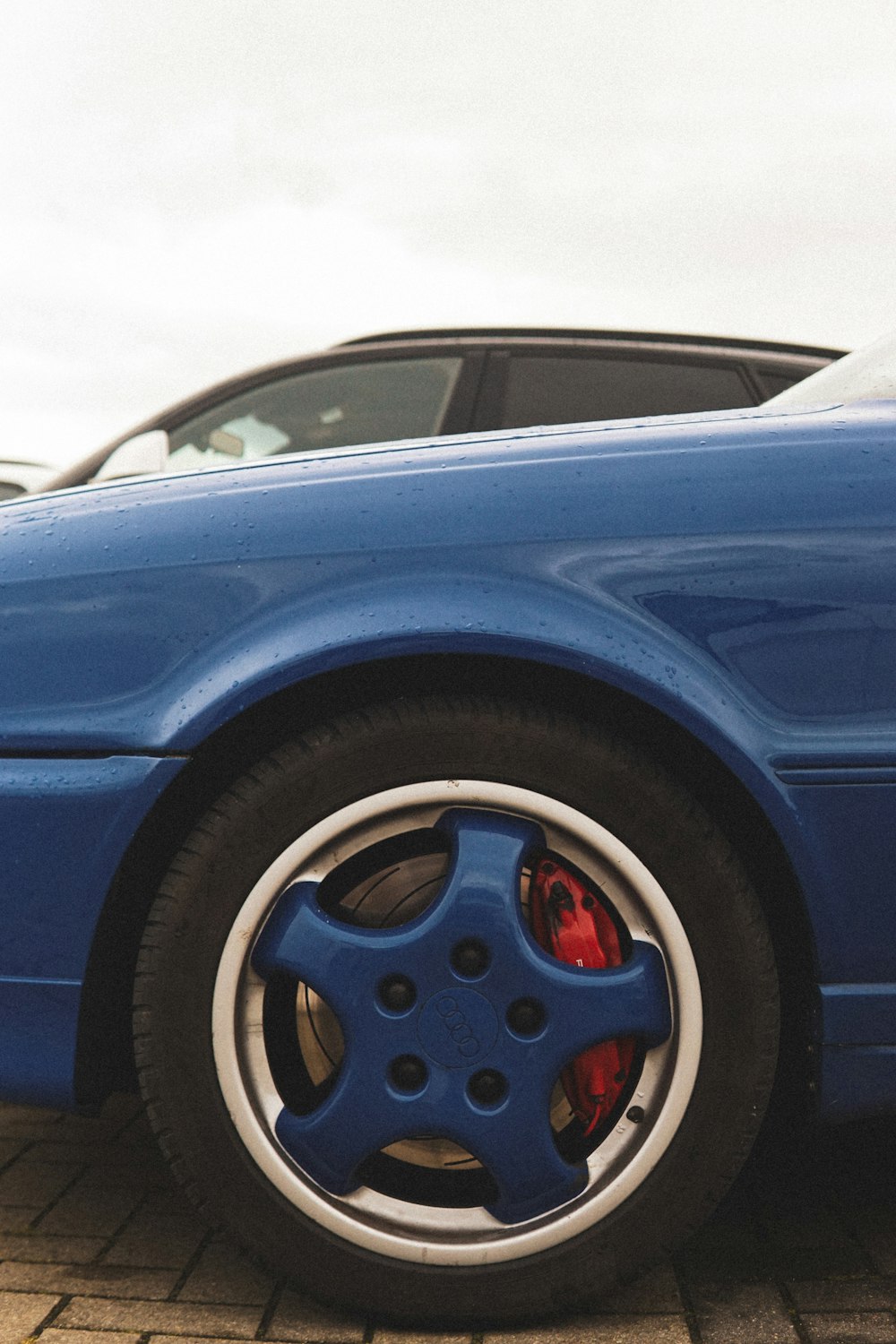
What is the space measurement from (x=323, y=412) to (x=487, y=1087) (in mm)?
2621

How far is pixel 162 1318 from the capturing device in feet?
4.91

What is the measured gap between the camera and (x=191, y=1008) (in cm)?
146

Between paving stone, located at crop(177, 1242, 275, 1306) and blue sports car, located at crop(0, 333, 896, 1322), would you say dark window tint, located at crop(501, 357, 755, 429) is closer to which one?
blue sports car, located at crop(0, 333, 896, 1322)

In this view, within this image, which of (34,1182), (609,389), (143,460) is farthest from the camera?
(609,389)

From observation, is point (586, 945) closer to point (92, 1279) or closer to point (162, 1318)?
point (162, 1318)

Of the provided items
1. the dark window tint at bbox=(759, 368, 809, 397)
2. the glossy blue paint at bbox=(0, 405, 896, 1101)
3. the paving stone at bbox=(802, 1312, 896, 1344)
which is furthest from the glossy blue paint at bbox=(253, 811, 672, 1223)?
the dark window tint at bbox=(759, 368, 809, 397)

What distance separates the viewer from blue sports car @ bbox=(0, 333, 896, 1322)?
56.1 inches

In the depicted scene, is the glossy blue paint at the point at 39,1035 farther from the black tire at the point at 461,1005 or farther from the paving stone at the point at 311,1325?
the paving stone at the point at 311,1325

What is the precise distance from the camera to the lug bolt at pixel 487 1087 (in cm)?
144

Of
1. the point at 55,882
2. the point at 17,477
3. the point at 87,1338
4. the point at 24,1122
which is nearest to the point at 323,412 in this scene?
the point at 24,1122

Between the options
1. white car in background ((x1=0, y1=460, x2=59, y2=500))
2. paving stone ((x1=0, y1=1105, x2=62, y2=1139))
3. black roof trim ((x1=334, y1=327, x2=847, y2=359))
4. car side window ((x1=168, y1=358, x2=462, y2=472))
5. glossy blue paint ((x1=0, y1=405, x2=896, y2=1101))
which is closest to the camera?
glossy blue paint ((x1=0, y1=405, x2=896, y2=1101))

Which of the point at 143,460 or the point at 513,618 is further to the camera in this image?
the point at 143,460

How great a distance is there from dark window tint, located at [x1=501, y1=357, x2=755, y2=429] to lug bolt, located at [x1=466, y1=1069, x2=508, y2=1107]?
2.55m

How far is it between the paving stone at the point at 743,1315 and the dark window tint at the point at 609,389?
8.72ft
